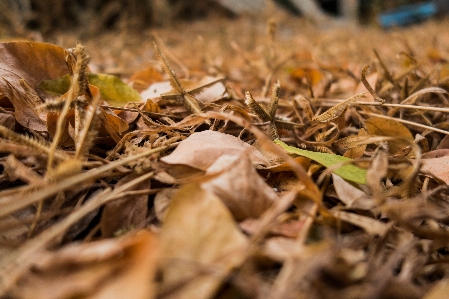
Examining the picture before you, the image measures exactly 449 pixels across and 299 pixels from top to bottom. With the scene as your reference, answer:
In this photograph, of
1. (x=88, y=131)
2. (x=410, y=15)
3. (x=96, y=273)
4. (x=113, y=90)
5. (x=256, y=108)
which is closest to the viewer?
(x=96, y=273)

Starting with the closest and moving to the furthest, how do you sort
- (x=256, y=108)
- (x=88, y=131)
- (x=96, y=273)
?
(x=96, y=273)
(x=88, y=131)
(x=256, y=108)

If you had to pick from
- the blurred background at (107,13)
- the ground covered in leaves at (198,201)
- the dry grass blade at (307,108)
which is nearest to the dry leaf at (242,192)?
the ground covered in leaves at (198,201)

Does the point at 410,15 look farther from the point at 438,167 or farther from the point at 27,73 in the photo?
the point at 27,73

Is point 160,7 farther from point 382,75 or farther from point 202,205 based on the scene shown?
point 202,205

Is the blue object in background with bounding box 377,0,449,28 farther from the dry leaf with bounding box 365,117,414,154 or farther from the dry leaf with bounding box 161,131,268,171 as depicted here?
the dry leaf with bounding box 161,131,268,171

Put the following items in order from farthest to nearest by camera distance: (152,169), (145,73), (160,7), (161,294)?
(160,7), (145,73), (152,169), (161,294)

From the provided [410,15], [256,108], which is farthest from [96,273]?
[410,15]

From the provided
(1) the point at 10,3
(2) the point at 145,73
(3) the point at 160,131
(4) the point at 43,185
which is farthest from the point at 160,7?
(4) the point at 43,185

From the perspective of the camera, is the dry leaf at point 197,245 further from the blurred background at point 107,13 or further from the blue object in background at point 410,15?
the blue object in background at point 410,15

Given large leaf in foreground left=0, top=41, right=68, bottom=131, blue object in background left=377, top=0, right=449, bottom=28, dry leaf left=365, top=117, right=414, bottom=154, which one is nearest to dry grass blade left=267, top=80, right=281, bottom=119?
dry leaf left=365, top=117, right=414, bottom=154
